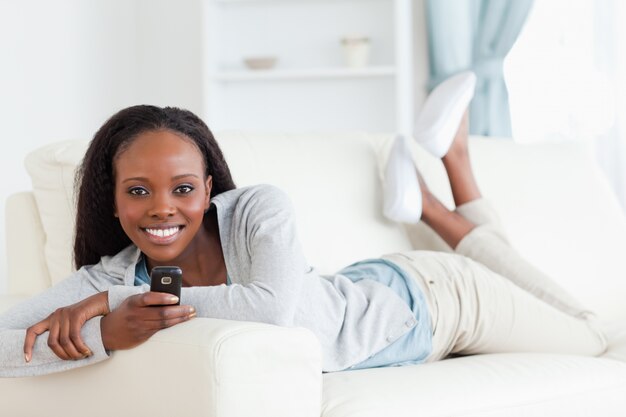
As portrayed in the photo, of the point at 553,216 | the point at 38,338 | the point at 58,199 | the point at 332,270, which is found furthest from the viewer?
the point at 553,216

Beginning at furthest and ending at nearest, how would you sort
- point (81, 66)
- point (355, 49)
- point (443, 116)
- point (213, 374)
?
point (355, 49)
point (81, 66)
point (443, 116)
point (213, 374)

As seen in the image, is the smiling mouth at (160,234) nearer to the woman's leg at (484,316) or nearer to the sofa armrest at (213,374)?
the sofa armrest at (213,374)

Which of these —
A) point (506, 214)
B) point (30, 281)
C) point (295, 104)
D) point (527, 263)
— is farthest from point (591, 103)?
point (30, 281)

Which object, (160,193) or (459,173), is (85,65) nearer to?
(459,173)

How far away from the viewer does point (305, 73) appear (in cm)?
407

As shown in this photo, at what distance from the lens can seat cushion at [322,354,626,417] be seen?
157cm

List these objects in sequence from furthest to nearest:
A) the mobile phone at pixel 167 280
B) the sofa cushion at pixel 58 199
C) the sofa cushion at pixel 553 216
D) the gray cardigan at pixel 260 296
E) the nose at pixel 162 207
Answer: the sofa cushion at pixel 553 216, the sofa cushion at pixel 58 199, the nose at pixel 162 207, the gray cardigan at pixel 260 296, the mobile phone at pixel 167 280

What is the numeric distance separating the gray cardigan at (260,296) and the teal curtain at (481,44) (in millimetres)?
2192

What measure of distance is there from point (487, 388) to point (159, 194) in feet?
2.18

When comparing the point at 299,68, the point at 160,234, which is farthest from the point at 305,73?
the point at 160,234

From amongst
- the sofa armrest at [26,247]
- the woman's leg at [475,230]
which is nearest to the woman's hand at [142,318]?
the sofa armrest at [26,247]

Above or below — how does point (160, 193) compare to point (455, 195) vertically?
above

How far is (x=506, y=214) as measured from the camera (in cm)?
267

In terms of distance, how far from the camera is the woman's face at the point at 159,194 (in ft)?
5.44
